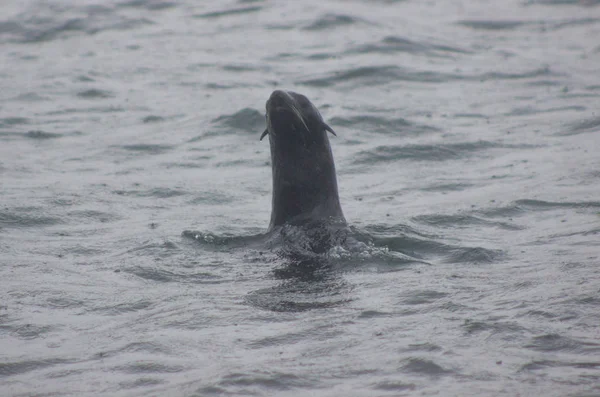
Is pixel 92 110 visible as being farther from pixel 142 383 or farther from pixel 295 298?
pixel 142 383

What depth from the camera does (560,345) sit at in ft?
18.0

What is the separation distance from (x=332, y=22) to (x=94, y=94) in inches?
251

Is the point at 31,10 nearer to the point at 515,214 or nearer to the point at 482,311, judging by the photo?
the point at 515,214

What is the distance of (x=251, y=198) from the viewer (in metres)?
10.3

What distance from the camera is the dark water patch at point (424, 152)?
11.8 meters

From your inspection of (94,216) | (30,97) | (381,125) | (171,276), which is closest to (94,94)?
(30,97)

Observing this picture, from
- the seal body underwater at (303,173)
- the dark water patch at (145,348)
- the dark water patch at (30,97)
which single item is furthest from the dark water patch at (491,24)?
the dark water patch at (145,348)

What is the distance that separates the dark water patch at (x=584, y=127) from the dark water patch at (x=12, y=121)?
6.95 meters

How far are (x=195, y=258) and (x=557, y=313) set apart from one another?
2.91 meters

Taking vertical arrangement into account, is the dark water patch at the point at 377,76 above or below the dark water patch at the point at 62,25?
below

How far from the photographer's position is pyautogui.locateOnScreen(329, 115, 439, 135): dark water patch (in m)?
13.0

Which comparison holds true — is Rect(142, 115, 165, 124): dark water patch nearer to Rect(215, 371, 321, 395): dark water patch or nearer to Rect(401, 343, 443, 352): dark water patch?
Rect(401, 343, 443, 352): dark water patch

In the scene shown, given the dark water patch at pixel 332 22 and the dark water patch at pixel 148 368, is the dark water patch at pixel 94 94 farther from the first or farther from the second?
the dark water patch at pixel 148 368

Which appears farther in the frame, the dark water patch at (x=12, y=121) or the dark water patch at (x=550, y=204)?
the dark water patch at (x=12, y=121)
